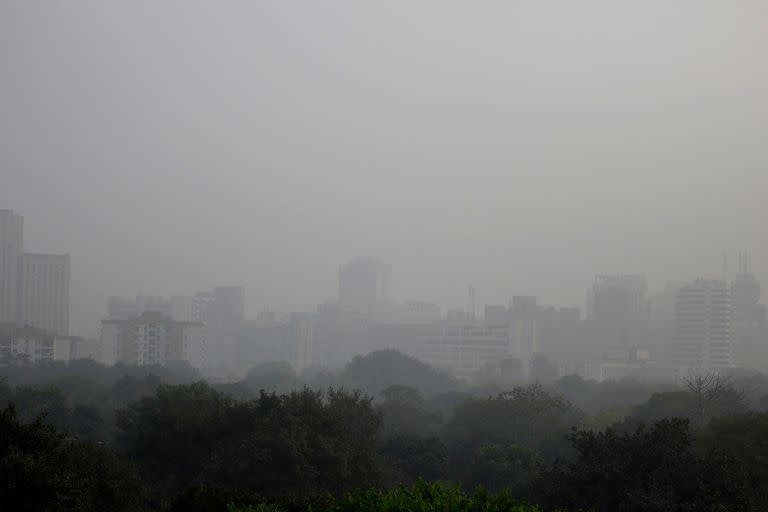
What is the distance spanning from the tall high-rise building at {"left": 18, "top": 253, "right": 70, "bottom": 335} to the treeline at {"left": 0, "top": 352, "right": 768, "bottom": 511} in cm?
9916

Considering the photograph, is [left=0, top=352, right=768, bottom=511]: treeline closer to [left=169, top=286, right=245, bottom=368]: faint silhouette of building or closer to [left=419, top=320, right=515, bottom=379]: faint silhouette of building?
[left=419, top=320, right=515, bottom=379]: faint silhouette of building

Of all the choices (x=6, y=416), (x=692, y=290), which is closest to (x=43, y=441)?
(x=6, y=416)

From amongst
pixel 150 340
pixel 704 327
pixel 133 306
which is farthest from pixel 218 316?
pixel 704 327

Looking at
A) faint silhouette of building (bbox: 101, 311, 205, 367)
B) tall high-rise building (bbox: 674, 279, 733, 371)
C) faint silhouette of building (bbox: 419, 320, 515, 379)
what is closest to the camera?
faint silhouette of building (bbox: 101, 311, 205, 367)

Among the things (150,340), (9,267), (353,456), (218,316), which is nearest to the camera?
(353,456)

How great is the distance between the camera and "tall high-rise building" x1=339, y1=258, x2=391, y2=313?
17350 centimetres

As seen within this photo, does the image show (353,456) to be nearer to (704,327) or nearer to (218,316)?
(704,327)

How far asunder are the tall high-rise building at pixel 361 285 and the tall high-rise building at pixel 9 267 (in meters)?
57.9

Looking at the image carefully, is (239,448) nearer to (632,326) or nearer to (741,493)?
(741,493)

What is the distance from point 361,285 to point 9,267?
209 ft

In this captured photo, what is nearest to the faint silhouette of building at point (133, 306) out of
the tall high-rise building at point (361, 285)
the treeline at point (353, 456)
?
the tall high-rise building at point (361, 285)

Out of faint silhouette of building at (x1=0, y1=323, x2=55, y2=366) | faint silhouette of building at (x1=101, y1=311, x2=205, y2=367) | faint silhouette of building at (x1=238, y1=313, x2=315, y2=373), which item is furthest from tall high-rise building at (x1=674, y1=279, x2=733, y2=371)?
faint silhouette of building at (x1=0, y1=323, x2=55, y2=366)

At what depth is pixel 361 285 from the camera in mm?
175000

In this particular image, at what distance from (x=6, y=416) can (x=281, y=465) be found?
872cm
